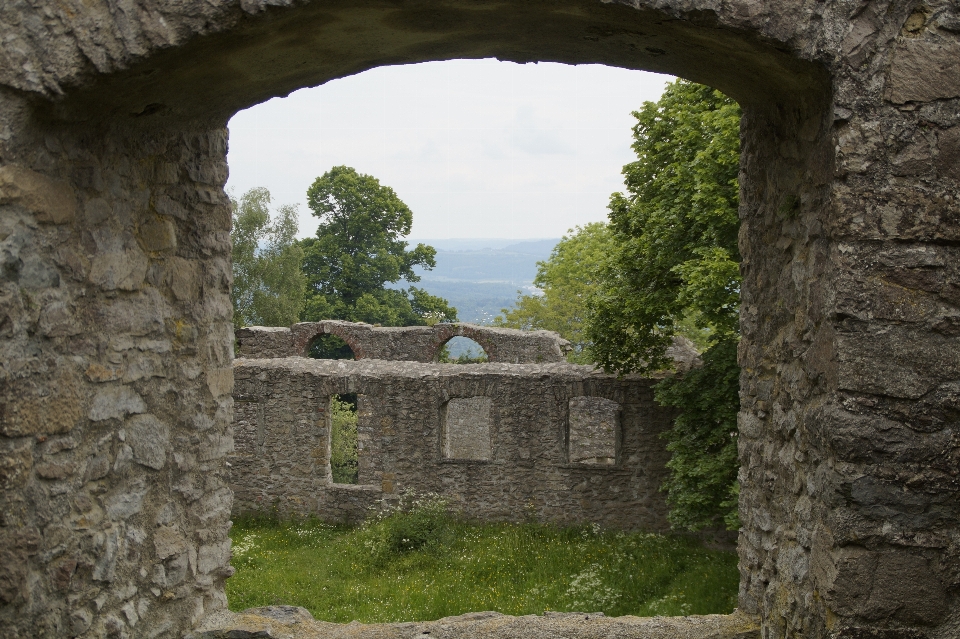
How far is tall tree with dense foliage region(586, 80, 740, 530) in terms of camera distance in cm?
909

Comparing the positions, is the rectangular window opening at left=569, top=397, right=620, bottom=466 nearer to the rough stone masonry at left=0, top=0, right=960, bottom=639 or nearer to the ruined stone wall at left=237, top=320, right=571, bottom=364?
the ruined stone wall at left=237, top=320, right=571, bottom=364

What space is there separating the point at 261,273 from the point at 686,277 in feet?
85.3

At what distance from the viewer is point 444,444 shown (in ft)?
43.2

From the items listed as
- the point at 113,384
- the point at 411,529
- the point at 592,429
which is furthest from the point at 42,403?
the point at 592,429

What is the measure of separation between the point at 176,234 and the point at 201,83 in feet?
2.77

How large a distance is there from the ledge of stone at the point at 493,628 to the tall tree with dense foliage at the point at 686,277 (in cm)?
516

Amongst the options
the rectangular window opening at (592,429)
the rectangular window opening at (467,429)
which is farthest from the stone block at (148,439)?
the rectangular window opening at (467,429)

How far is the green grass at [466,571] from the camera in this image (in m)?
8.67

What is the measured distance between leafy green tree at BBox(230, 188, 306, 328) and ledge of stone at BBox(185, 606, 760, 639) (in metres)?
28.5

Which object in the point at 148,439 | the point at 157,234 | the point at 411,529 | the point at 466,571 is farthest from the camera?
the point at 411,529

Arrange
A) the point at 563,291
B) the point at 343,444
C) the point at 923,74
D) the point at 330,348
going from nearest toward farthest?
the point at 923,74, the point at 343,444, the point at 330,348, the point at 563,291

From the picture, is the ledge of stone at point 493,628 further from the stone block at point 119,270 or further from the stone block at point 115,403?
the stone block at point 119,270

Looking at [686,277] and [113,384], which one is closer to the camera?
[113,384]

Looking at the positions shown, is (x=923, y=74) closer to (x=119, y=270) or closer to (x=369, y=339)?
(x=119, y=270)
